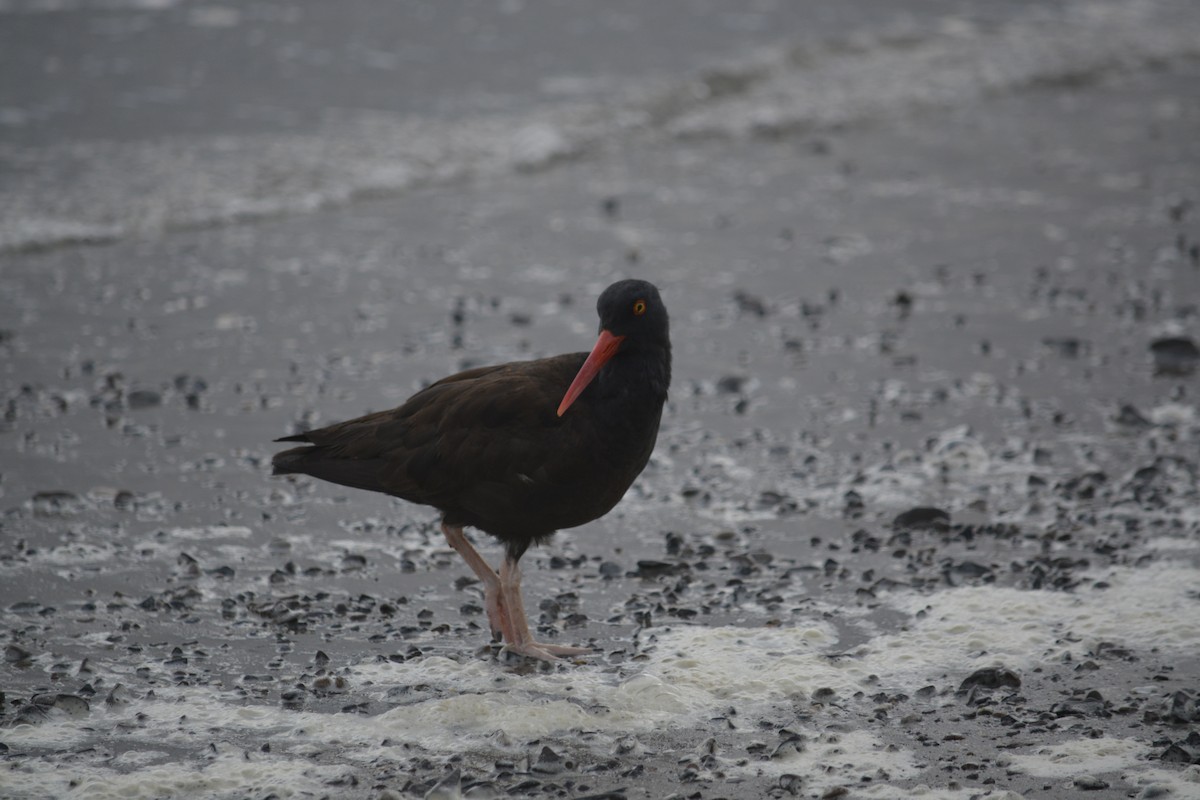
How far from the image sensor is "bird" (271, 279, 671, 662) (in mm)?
4754

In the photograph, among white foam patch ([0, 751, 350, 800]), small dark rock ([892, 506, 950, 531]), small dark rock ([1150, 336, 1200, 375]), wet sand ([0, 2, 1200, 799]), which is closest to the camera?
white foam patch ([0, 751, 350, 800])

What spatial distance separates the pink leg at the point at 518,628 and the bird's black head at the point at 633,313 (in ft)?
3.11

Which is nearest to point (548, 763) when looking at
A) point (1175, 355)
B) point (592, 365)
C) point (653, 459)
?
point (592, 365)

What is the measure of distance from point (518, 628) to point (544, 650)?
15 centimetres

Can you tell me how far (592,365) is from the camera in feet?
15.7

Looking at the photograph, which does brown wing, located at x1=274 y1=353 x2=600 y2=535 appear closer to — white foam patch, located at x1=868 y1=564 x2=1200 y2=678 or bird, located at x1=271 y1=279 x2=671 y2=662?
bird, located at x1=271 y1=279 x2=671 y2=662

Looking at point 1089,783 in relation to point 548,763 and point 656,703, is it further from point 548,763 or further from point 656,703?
point 548,763

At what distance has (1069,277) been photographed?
29.1ft

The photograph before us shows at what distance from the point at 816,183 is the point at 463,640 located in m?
7.08

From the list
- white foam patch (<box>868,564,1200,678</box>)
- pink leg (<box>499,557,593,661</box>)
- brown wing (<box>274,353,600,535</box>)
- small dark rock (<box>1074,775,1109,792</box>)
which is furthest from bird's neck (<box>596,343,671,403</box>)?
small dark rock (<box>1074,775,1109,792</box>)

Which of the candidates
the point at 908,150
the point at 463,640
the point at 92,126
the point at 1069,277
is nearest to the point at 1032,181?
the point at 908,150

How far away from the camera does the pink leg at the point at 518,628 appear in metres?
4.80

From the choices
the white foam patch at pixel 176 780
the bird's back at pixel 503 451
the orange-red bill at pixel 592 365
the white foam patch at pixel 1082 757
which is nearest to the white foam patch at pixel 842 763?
the white foam patch at pixel 1082 757

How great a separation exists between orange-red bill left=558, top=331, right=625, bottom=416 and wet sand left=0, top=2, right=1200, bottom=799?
3.16ft
